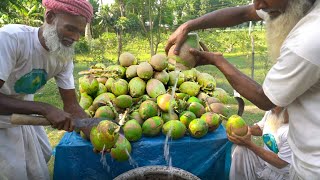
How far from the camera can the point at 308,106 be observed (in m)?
1.61

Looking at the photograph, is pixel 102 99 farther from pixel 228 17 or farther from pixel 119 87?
pixel 228 17

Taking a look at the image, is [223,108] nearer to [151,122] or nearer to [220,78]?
[151,122]

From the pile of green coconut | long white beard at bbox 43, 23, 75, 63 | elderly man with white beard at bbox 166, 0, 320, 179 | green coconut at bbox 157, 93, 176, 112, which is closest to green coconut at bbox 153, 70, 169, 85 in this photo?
the pile of green coconut

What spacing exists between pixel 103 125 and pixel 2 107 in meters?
0.75

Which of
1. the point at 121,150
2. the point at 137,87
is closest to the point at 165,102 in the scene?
the point at 137,87

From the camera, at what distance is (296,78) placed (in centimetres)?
153

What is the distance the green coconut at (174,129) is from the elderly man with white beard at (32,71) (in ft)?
2.32

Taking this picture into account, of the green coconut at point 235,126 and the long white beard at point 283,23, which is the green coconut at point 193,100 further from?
the long white beard at point 283,23

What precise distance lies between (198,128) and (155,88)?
0.57 m

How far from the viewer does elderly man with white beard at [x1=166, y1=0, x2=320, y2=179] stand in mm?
1483

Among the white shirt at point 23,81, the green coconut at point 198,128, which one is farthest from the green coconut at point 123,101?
the green coconut at point 198,128

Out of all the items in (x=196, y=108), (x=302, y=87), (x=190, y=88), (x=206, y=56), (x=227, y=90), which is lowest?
(x=227, y=90)

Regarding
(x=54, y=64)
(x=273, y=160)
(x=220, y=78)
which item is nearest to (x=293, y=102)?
(x=273, y=160)

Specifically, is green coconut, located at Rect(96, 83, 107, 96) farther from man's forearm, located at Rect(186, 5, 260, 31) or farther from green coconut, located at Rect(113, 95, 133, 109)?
man's forearm, located at Rect(186, 5, 260, 31)
